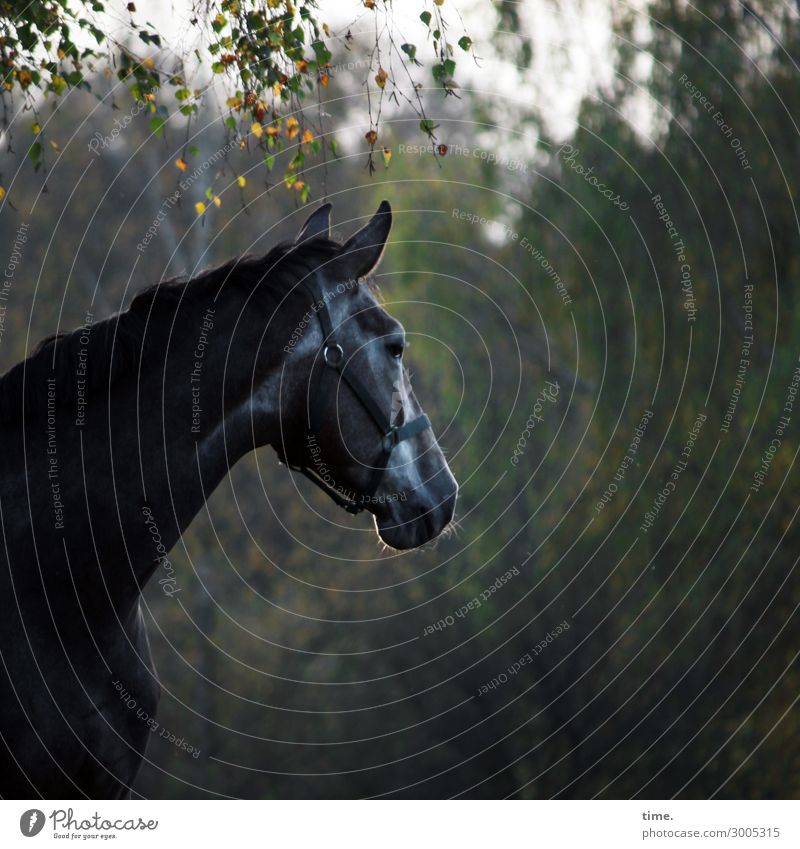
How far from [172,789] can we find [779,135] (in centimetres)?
1719

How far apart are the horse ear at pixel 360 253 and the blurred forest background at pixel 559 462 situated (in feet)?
2.95

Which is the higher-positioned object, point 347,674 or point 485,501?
point 485,501

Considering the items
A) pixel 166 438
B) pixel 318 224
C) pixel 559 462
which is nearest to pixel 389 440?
pixel 166 438

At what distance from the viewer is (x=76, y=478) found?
13.9 ft

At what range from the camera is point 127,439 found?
167 inches

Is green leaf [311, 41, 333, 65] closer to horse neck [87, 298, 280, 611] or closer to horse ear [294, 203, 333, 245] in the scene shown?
horse ear [294, 203, 333, 245]

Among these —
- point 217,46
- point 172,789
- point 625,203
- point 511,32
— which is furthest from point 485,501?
point 217,46

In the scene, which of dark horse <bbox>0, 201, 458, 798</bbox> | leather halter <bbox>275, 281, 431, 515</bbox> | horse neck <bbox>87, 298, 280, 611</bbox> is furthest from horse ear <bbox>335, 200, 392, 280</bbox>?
horse neck <bbox>87, 298, 280, 611</bbox>

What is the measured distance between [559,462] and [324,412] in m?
11.6

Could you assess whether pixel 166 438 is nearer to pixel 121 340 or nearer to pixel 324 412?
pixel 121 340

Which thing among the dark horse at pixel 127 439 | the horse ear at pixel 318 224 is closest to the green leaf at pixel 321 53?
the horse ear at pixel 318 224

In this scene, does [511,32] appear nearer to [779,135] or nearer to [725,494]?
[779,135]

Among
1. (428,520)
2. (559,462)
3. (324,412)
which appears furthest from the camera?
(559,462)

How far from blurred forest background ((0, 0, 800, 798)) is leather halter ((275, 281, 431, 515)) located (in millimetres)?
1231
